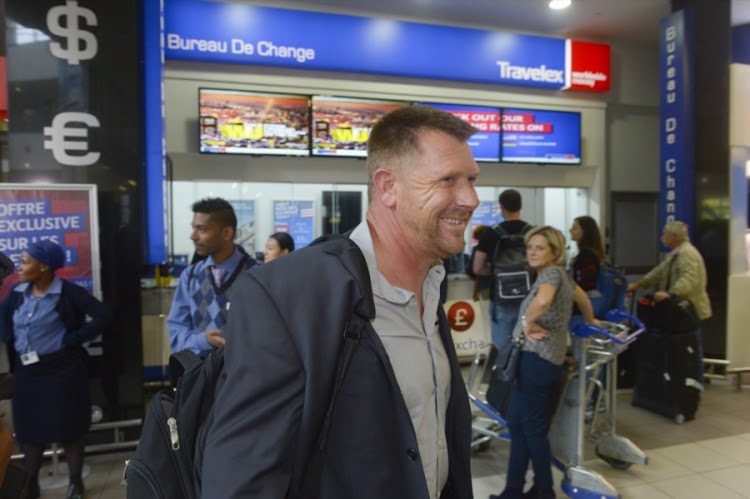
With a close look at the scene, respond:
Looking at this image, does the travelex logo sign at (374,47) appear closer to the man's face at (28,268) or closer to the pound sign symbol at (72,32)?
the pound sign symbol at (72,32)

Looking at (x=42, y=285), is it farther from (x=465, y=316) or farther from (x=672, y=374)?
(x=672, y=374)

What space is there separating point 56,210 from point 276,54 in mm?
3243

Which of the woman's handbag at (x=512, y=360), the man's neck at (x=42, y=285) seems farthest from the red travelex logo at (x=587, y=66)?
the man's neck at (x=42, y=285)

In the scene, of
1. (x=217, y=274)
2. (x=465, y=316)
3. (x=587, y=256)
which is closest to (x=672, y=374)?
(x=587, y=256)

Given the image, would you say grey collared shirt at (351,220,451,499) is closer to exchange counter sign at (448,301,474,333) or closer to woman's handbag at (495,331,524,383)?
woman's handbag at (495,331,524,383)

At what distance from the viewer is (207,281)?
9.43ft

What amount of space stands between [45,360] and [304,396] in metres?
3.15

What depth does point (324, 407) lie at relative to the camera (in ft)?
3.15

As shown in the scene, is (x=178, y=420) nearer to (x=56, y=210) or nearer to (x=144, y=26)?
(x=56, y=210)

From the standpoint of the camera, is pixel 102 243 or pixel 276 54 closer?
pixel 102 243

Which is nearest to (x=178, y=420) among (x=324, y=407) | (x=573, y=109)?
(x=324, y=407)

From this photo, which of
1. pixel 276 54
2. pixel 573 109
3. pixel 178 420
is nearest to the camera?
pixel 178 420

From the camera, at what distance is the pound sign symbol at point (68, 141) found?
3.96m

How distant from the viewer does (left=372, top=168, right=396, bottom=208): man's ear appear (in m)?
1.27
